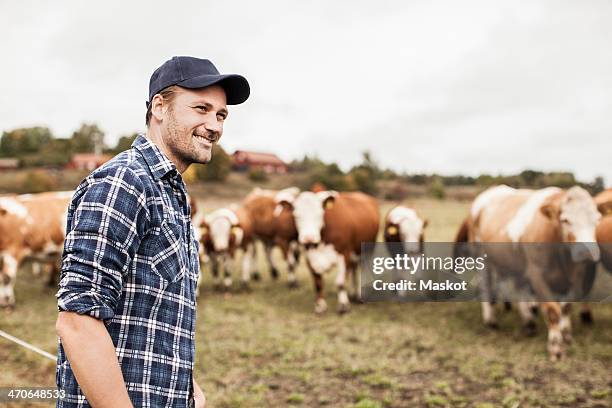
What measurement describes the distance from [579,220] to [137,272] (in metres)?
6.12

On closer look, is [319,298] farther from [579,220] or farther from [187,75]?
[187,75]

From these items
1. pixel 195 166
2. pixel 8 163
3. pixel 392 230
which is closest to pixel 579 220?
pixel 392 230

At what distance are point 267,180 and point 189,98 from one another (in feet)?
113

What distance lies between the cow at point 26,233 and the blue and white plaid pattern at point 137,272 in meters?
8.71

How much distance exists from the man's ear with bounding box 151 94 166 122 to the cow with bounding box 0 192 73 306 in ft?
28.3

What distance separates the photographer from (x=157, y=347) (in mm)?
1500

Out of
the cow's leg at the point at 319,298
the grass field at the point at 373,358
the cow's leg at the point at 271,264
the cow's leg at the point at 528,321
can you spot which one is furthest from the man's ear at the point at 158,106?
the cow's leg at the point at 271,264

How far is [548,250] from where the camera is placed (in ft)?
21.5

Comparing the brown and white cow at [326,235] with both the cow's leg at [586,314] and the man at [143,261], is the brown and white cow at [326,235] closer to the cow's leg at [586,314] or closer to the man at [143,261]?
the cow's leg at [586,314]

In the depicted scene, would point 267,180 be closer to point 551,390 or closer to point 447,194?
point 447,194

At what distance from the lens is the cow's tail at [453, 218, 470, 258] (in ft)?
32.0

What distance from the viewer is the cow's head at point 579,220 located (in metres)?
5.91

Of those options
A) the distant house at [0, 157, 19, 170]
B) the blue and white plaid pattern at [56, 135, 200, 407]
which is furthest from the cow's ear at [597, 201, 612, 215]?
the distant house at [0, 157, 19, 170]

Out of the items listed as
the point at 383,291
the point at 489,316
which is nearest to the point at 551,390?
the point at 489,316
